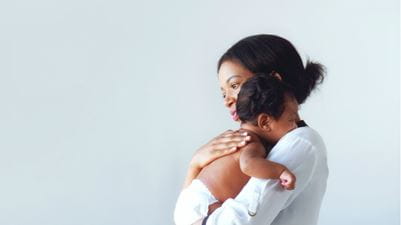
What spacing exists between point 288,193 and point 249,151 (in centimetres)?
10

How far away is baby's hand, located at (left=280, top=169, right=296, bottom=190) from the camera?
0.96 m

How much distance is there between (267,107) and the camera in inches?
40.8

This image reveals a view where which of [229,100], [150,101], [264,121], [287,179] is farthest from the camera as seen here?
[150,101]

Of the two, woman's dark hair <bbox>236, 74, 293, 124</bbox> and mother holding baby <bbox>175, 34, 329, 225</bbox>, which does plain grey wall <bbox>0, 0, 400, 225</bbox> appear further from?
woman's dark hair <bbox>236, 74, 293, 124</bbox>

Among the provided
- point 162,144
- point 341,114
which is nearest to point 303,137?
point 162,144

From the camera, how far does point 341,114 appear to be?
2.22 meters

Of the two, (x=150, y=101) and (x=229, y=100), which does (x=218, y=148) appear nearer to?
(x=229, y=100)

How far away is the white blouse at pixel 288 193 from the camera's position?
965mm

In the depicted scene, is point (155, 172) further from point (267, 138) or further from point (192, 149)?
point (267, 138)

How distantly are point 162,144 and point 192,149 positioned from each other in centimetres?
11

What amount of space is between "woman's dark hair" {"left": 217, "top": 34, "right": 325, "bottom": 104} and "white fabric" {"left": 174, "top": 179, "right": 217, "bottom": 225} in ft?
0.82

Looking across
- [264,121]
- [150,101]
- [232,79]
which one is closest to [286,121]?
[264,121]

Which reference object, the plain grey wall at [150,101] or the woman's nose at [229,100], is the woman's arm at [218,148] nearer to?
the woman's nose at [229,100]

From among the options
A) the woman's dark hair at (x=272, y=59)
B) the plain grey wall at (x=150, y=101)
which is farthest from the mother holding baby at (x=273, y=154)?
the plain grey wall at (x=150, y=101)
